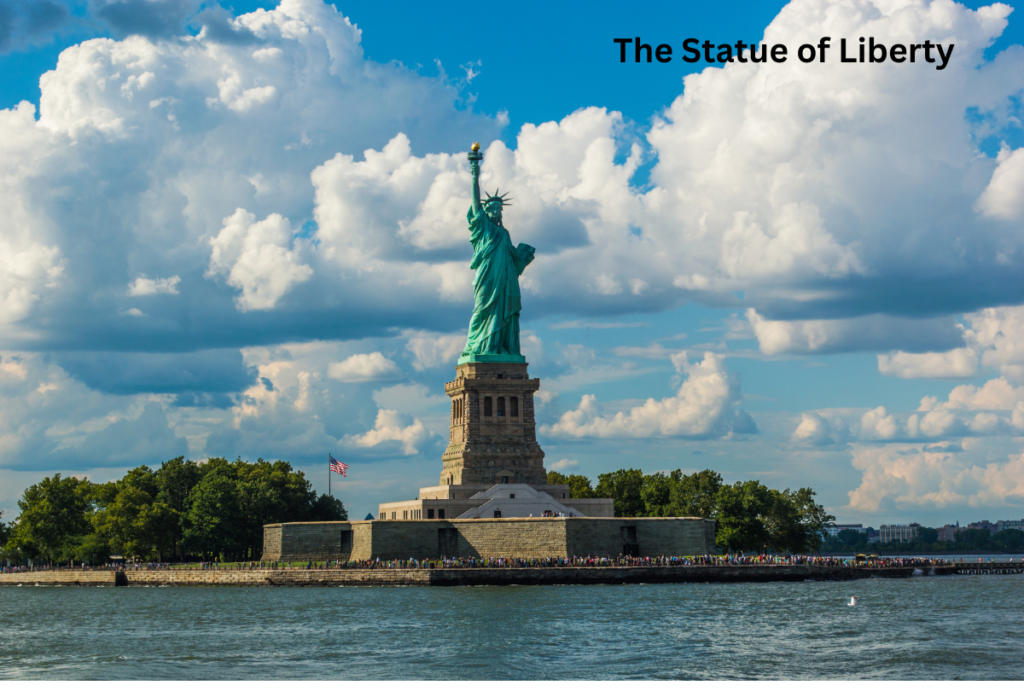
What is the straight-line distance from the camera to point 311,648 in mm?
43969

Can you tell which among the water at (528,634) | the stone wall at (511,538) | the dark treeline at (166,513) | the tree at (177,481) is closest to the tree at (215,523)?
the dark treeline at (166,513)

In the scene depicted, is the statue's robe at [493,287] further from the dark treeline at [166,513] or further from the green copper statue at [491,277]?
the dark treeline at [166,513]

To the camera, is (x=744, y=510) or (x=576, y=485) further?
(x=576, y=485)

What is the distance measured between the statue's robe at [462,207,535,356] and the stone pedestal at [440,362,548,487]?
7.85 ft

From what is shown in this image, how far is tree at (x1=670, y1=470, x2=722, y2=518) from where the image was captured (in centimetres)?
9756

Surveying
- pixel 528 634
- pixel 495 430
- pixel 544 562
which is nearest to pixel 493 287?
pixel 495 430

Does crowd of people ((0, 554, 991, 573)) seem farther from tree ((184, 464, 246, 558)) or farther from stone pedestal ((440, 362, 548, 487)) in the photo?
tree ((184, 464, 246, 558))

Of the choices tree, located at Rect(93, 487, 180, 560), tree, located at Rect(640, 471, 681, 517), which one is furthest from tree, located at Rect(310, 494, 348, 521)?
tree, located at Rect(640, 471, 681, 517)

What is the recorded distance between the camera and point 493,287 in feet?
293

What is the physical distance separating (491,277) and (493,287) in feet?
2.66

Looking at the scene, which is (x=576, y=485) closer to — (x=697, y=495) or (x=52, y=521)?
(x=697, y=495)

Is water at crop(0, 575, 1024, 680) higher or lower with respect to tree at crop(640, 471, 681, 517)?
lower

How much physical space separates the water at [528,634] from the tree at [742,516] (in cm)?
2397

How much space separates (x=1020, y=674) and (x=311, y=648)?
945 inches
